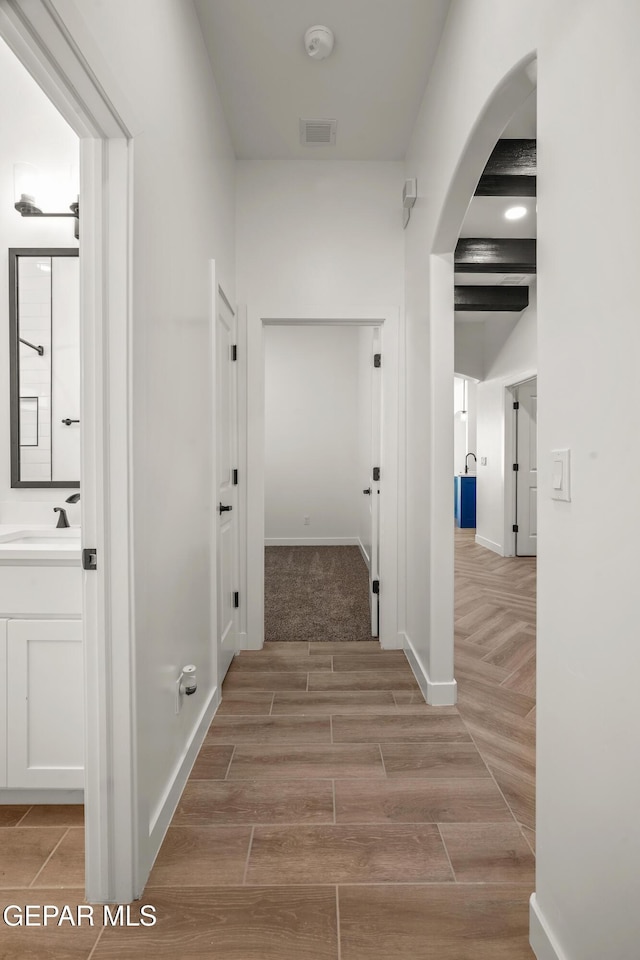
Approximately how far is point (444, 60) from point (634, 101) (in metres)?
1.72

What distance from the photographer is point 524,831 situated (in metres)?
1.59

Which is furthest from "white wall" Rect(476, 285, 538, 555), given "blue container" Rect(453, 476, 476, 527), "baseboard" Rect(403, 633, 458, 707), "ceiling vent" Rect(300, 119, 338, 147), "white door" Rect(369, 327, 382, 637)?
"baseboard" Rect(403, 633, 458, 707)

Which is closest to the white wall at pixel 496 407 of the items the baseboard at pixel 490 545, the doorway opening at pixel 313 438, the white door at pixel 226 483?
the baseboard at pixel 490 545

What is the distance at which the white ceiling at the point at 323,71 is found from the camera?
2.04 m

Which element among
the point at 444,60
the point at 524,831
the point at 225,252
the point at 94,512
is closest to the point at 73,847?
the point at 94,512

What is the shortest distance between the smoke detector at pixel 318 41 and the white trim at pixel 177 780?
282 cm

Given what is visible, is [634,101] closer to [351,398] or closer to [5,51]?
[5,51]

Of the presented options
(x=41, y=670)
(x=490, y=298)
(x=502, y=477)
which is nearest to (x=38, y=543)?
(x=41, y=670)

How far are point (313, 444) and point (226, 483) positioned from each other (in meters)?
3.76

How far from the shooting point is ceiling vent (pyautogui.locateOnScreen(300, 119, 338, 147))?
2.68 meters

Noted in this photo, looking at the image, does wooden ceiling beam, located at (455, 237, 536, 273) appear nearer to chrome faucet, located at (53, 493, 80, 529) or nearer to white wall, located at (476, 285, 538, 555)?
white wall, located at (476, 285, 538, 555)

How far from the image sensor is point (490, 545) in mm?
6270

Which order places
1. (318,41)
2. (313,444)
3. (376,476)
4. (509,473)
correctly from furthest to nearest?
(313,444), (509,473), (376,476), (318,41)

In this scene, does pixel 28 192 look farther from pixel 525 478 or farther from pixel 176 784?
pixel 525 478
